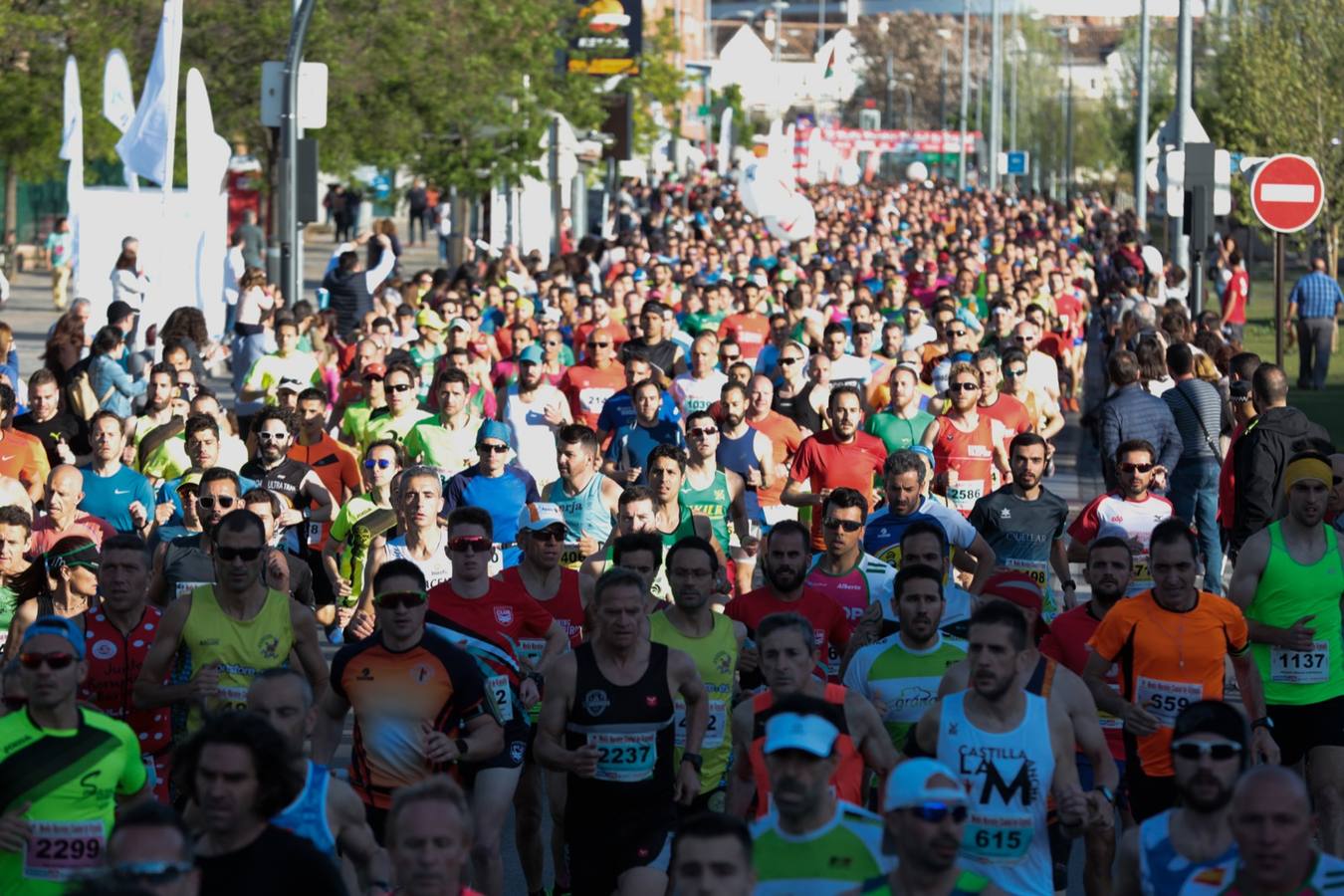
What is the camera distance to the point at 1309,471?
9273 mm

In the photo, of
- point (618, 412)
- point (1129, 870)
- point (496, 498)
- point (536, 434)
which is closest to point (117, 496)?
point (496, 498)

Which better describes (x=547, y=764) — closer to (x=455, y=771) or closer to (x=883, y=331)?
(x=455, y=771)

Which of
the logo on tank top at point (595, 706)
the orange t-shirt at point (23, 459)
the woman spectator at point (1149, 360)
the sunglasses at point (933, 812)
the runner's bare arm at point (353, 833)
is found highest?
the woman spectator at point (1149, 360)

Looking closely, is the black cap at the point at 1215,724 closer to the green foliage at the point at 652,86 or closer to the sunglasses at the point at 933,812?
the sunglasses at the point at 933,812

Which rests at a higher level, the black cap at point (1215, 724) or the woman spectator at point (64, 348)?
the woman spectator at point (64, 348)

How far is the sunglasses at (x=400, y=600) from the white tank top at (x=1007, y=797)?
1.81 m

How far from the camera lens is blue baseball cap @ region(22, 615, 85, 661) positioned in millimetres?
7055

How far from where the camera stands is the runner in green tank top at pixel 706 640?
8.57 metres

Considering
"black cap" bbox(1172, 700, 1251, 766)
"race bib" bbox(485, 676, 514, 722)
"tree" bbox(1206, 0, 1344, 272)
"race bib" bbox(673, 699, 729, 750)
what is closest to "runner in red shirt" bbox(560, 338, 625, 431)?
"race bib" bbox(673, 699, 729, 750)

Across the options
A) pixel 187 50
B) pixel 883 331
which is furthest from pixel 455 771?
pixel 187 50

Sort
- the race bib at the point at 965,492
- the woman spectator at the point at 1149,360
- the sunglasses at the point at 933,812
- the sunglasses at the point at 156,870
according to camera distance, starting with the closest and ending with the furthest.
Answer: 1. the sunglasses at the point at 156,870
2. the sunglasses at the point at 933,812
3. the race bib at the point at 965,492
4. the woman spectator at the point at 1149,360

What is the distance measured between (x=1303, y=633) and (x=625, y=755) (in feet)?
8.74

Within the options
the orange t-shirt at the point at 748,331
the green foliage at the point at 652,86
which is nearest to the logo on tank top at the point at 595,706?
the orange t-shirt at the point at 748,331

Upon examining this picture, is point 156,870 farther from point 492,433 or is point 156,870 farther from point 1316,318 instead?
point 1316,318
